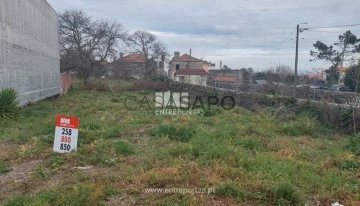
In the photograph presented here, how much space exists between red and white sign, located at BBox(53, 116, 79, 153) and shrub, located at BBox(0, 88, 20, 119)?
5.17 meters

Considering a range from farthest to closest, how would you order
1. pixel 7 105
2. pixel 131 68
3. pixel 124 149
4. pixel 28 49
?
1. pixel 131 68
2. pixel 28 49
3. pixel 7 105
4. pixel 124 149

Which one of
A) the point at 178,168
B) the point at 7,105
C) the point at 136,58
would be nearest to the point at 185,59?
the point at 136,58

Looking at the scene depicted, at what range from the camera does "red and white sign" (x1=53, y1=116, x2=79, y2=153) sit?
6.46 metres

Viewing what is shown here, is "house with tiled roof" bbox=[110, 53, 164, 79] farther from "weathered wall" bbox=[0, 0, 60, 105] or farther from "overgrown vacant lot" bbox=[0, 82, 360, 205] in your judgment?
"overgrown vacant lot" bbox=[0, 82, 360, 205]

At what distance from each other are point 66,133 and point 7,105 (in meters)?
5.65

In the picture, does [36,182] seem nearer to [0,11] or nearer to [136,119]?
[136,119]

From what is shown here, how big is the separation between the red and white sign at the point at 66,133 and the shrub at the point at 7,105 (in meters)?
5.17


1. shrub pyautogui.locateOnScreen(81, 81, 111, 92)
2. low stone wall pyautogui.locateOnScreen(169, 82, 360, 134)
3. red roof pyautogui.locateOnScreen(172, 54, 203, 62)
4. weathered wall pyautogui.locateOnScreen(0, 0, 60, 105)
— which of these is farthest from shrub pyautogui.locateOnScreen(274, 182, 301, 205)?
red roof pyautogui.locateOnScreen(172, 54, 203, 62)

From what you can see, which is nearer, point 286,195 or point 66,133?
point 286,195

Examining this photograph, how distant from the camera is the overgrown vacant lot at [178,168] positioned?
4.69 meters

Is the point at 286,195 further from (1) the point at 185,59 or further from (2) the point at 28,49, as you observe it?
(1) the point at 185,59

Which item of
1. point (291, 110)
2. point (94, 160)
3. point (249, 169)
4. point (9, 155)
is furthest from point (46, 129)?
point (291, 110)

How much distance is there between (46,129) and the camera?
9.26m

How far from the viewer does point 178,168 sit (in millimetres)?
5734
